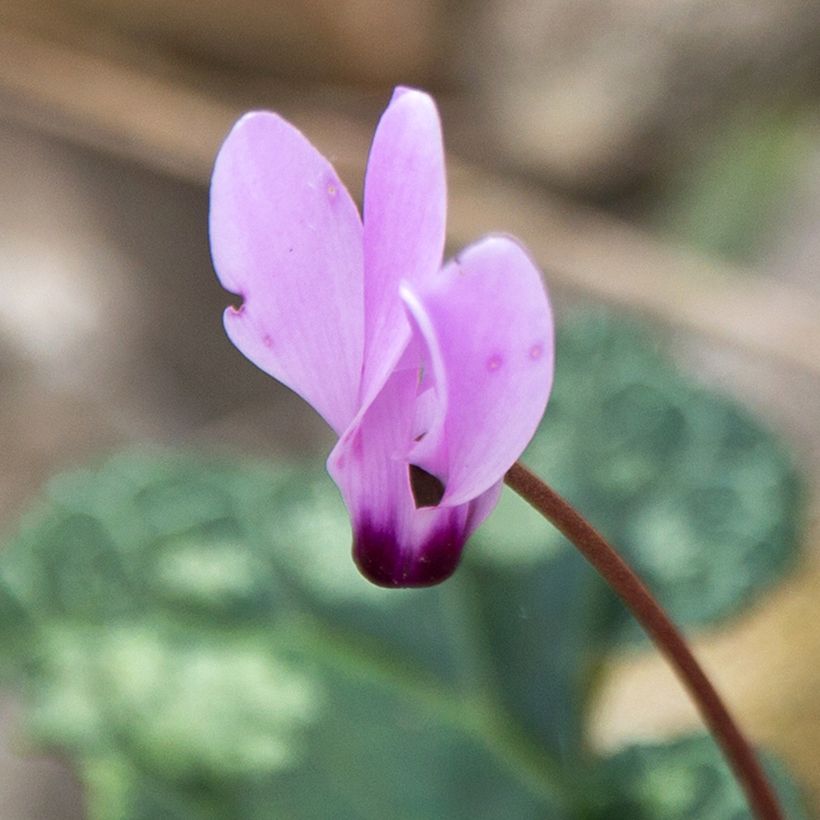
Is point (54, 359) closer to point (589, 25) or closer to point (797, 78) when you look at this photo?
point (589, 25)

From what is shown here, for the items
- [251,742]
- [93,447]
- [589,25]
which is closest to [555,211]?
[589,25]

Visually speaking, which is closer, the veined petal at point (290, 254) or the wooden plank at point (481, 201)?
the veined petal at point (290, 254)

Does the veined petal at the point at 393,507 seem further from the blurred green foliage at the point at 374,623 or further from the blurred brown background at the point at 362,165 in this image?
the blurred brown background at the point at 362,165

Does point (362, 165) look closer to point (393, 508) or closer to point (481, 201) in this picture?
point (481, 201)

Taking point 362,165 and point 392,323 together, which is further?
point 362,165

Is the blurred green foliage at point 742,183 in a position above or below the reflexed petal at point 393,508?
above

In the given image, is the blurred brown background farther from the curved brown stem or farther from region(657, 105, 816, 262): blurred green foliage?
the curved brown stem

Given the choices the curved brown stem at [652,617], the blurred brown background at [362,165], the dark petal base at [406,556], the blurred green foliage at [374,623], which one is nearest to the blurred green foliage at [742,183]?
the blurred brown background at [362,165]

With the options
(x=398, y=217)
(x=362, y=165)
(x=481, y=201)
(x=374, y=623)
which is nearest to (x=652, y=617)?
(x=398, y=217)

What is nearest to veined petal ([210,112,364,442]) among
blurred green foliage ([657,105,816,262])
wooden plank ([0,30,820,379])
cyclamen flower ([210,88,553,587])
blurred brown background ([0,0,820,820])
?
cyclamen flower ([210,88,553,587])
